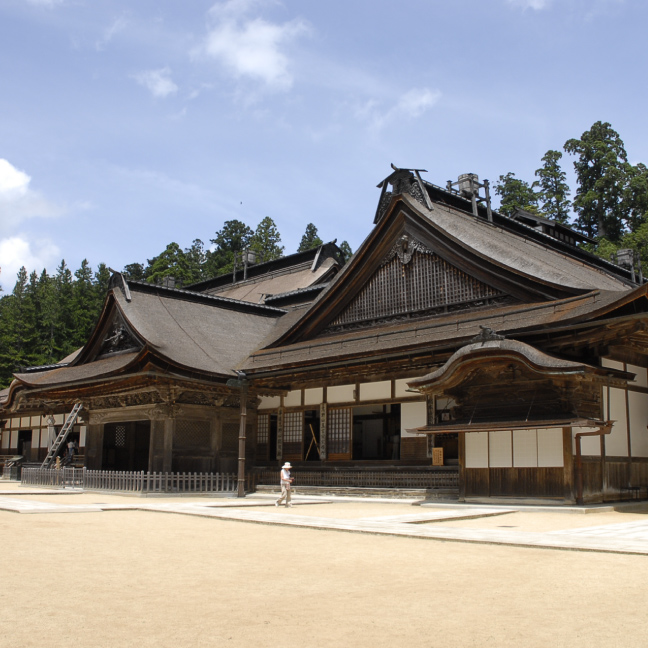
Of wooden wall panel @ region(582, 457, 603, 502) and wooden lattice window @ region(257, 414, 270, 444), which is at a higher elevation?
wooden lattice window @ region(257, 414, 270, 444)

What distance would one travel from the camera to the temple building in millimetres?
16984

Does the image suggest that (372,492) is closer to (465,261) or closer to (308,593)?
(465,261)

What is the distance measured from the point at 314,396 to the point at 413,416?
14.6ft

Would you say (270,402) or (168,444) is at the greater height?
(270,402)

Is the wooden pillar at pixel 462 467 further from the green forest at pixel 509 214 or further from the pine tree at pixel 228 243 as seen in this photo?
the pine tree at pixel 228 243

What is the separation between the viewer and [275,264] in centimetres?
4334

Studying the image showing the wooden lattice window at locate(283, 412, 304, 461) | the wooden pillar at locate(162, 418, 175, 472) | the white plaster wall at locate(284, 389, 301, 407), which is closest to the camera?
the wooden pillar at locate(162, 418, 175, 472)

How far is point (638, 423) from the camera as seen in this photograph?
61.2 ft

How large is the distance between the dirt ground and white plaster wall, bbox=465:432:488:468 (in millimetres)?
8198

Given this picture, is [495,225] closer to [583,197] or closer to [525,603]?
[525,603]

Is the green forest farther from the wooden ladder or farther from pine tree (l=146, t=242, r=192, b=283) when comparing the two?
the wooden ladder

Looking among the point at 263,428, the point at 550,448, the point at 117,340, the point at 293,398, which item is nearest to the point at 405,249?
the point at 293,398

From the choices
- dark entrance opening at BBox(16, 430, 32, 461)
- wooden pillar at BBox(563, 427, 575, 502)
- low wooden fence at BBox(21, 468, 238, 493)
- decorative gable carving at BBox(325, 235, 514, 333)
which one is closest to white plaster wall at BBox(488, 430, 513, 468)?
wooden pillar at BBox(563, 427, 575, 502)

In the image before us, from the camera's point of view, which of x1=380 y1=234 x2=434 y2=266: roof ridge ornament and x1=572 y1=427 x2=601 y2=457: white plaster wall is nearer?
x1=572 y1=427 x2=601 y2=457: white plaster wall
